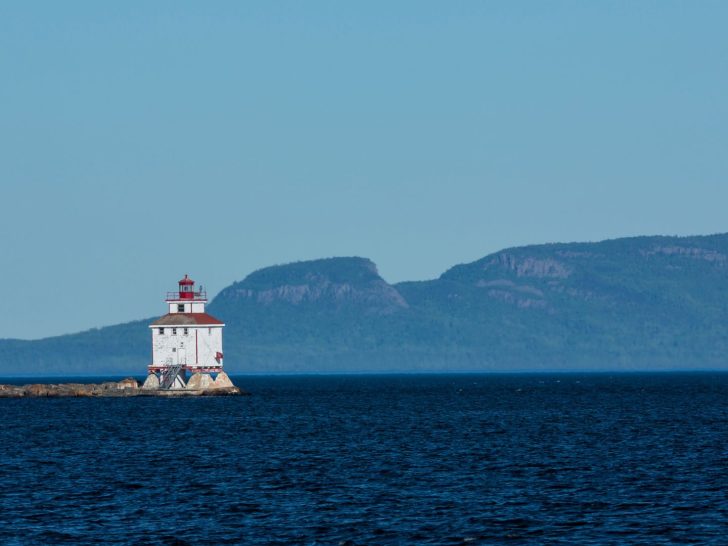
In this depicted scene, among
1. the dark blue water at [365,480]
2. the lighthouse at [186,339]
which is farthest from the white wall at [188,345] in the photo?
the dark blue water at [365,480]

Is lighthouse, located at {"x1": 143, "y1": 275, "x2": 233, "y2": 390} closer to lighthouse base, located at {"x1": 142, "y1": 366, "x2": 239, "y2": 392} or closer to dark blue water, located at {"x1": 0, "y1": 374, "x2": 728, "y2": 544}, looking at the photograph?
lighthouse base, located at {"x1": 142, "y1": 366, "x2": 239, "y2": 392}

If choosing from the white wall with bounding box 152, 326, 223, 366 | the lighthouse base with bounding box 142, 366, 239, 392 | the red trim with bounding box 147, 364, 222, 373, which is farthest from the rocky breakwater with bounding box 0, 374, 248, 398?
the white wall with bounding box 152, 326, 223, 366

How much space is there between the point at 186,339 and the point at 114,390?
21389 mm

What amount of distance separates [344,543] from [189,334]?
9197 cm

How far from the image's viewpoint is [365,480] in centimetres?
5806

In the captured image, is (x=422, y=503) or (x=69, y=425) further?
(x=69, y=425)

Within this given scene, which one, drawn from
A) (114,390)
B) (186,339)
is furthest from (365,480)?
(114,390)

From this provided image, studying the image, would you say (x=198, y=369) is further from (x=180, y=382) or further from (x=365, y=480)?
(x=365, y=480)

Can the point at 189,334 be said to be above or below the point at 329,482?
above

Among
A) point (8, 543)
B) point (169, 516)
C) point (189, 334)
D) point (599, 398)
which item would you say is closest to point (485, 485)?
point (169, 516)

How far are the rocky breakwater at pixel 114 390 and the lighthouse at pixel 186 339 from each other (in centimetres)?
123

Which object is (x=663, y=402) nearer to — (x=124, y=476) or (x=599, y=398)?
(x=599, y=398)

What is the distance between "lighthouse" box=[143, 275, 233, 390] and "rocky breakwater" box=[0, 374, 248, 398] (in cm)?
123

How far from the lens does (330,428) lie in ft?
307
